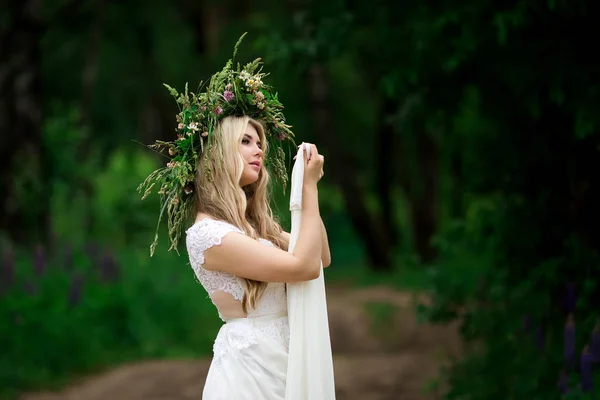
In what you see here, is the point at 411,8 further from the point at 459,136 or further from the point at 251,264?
the point at 251,264

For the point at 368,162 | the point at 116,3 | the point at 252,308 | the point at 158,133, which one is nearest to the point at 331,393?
the point at 252,308

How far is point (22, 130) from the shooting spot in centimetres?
1153

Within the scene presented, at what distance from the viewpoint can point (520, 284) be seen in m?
6.54

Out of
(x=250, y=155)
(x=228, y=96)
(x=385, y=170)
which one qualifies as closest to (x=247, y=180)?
(x=250, y=155)

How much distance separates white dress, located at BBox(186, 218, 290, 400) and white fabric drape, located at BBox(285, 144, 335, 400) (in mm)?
107

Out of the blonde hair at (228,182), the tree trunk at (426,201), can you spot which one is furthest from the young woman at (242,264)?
the tree trunk at (426,201)

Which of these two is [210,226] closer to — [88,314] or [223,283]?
[223,283]

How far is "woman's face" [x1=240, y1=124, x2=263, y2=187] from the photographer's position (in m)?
3.72

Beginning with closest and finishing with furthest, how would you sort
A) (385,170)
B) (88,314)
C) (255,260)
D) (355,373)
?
(255,260), (355,373), (88,314), (385,170)

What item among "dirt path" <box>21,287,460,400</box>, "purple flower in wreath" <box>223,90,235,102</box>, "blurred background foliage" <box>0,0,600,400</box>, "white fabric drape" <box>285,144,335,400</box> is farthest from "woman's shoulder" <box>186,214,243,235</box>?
"dirt path" <box>21,287,460,400</box>

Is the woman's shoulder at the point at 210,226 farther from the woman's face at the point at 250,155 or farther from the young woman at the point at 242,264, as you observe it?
the woman's face at the point at 250,155

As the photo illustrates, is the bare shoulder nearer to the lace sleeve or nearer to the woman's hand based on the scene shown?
the lace sleeve

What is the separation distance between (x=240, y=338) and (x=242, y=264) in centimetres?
31

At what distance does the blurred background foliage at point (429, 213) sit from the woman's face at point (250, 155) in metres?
2.26
